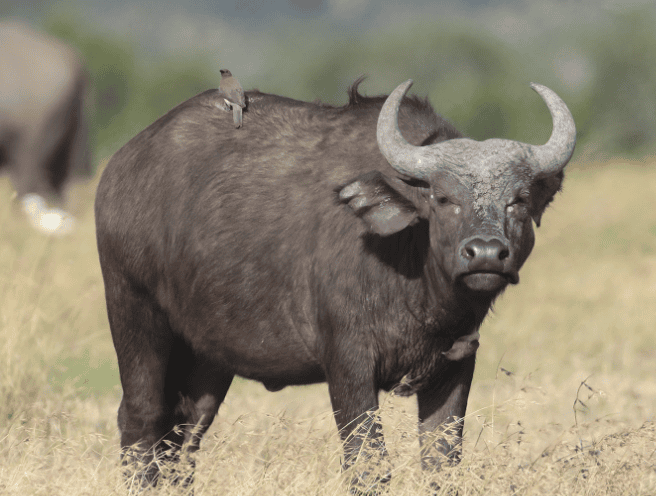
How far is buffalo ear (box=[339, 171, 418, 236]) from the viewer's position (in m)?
3.75

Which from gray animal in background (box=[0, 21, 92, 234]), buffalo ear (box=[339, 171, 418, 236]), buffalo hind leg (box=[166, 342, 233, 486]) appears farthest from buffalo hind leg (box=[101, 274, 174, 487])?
gray animal in background (box=[0, 21, 92, 234])

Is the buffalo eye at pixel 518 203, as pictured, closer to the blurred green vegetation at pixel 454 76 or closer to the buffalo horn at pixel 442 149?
the buffalo horn at pixel 442 149

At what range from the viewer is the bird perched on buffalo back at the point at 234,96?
14.7ft

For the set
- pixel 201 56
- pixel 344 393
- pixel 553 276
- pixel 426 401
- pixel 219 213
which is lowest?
pixel 201 56

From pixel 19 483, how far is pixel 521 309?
6.27m

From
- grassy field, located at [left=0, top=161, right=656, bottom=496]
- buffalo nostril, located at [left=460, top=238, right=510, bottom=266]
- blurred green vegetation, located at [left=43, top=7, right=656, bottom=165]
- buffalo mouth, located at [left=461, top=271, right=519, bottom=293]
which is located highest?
buffalo nostril, located at [left=460, top=238, right=510, bottom=266]

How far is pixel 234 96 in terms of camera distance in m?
4.50

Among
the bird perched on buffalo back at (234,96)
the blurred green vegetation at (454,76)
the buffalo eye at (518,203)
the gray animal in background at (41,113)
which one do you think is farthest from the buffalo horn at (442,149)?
the blurred green vegetation at (454,76)

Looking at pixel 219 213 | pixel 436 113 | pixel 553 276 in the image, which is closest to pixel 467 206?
pixel 436 113

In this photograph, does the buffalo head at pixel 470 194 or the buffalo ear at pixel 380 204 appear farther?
the buffalo ear at pixel 380 204

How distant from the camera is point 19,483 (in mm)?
3484

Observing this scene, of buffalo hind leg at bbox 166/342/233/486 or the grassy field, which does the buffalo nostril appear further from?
buffalo hind leg at bbox 166/342/233/486

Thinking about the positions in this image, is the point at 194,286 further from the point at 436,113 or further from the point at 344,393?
the point at 436,113

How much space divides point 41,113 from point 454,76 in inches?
962
